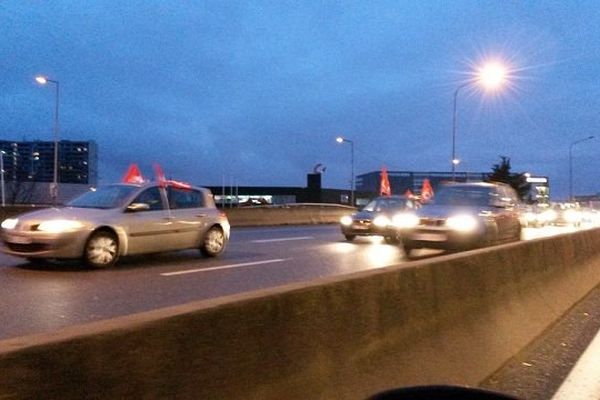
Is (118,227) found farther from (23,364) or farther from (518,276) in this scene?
(23,364)

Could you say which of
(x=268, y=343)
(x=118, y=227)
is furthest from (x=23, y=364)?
(x=118, y=227)

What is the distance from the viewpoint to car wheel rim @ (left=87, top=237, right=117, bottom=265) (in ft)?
39.8

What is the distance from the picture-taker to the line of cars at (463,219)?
51.0 feet

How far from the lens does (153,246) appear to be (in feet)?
44.0

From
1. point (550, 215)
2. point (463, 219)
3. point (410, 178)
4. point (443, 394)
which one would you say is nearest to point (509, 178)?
point (410, 178)

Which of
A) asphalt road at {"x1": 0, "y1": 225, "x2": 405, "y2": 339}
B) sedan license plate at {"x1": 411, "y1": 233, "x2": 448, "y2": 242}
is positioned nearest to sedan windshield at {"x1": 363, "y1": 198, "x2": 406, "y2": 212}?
asphalt road at {"x1": 0, "y1": 225, "x2": 405, "y2": 339}

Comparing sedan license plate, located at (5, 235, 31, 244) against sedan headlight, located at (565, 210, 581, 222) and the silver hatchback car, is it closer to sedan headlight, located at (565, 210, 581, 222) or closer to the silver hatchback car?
the silver hatchback car

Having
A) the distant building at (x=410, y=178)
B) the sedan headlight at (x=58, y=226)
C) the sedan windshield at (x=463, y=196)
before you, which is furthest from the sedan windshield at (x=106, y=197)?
the distant building at (x=410, y=178)

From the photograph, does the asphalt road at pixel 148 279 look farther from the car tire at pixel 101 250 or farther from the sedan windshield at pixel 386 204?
the sedan windshield at pixel 386 204

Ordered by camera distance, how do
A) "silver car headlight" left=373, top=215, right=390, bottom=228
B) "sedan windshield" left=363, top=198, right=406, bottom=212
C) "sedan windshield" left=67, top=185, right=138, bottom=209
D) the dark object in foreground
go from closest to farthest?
the dark object in foreground
"sedan windshield" left=67, top=185, right=138, bottom=209
"silver car headlight" left=373, top=215, right=390, bottom=228
"sedan windshield" left=363, top=198, right=406, bottom=212

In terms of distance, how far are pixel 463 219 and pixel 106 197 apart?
8000 millimetres

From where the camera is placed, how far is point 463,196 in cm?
1727

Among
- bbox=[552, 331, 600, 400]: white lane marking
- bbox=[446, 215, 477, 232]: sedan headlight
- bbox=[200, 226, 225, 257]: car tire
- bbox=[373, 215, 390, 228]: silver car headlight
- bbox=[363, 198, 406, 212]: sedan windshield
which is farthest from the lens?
bbox=[363, 198, 406, 212]: sedan windshield

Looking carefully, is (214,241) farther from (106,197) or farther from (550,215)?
(550,215)
